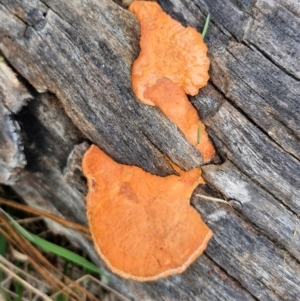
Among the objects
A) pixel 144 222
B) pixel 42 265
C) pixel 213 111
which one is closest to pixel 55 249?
pixel 42 265

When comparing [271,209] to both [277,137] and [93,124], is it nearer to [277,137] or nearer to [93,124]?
[277,137]

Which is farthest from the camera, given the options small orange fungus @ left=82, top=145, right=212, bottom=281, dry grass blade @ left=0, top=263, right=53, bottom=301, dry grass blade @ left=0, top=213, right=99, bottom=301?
dry grass blade @ left=0, top=213, right=99, bottom=301

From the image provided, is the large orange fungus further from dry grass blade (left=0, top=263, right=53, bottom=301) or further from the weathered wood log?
dry grass blade (left=0, top=263, right=53, bottom=301)

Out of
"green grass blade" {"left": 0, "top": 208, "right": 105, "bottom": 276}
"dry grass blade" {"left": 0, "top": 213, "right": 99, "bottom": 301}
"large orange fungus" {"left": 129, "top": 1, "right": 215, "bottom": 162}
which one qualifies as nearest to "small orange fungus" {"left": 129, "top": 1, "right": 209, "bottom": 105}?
"large orange fungus" {"left": 129, "top": 1, "right": 215, "bottom": 162}

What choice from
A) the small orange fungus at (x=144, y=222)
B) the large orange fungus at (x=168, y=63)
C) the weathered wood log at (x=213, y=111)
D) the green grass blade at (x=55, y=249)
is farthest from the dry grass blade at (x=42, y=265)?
the large orange fungus at (x=168, y=63)

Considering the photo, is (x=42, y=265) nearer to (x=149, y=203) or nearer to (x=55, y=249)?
(x=55, y=249)

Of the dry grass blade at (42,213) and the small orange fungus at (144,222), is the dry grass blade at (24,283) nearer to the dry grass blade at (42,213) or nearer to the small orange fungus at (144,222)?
the dry grass blade at (42,213)
